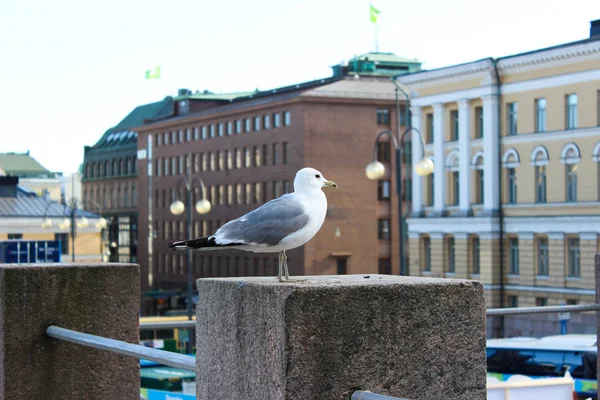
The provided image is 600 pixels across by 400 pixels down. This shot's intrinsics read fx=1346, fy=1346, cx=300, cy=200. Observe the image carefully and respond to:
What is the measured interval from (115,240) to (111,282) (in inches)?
4674

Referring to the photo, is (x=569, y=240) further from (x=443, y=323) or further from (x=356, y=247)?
(x=443, y=323)

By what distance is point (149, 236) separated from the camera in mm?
115875

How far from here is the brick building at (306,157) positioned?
86125 mm

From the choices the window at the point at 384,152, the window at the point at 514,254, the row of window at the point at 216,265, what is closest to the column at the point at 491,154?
the window at the point at 514,254

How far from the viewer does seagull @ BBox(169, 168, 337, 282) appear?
15.4ft

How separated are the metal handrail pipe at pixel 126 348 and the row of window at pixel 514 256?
174 feet

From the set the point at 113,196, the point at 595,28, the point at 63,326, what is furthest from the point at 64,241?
the point at 63,326

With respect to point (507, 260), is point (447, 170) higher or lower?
higher

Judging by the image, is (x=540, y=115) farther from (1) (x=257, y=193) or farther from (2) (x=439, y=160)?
(1) (x=257, y=193)

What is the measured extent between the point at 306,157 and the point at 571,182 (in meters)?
29.5

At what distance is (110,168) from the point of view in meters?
126

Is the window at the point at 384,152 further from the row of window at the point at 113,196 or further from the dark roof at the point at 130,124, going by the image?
the row of window at the point at 113,196

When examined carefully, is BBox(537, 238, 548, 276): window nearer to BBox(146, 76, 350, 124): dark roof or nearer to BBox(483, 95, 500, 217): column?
BBox(483, 95, 500, 217): column

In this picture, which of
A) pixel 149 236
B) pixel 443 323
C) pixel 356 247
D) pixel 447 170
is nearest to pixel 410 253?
pixel 447 170
